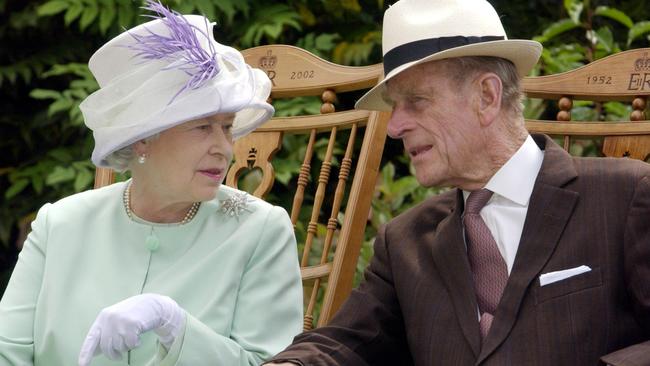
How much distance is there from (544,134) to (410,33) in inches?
15.2

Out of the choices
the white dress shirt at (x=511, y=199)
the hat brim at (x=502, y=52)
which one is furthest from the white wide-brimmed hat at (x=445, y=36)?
the white dress shirt at (x=511, y=199)

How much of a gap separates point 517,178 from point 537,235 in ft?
0.51

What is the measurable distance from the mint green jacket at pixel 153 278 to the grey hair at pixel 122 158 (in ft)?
0.32

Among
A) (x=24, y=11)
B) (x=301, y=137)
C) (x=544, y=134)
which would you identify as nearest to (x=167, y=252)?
(x=544, y=134)

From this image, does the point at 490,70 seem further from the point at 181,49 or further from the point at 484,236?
the point at 181,49

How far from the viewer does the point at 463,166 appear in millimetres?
3012

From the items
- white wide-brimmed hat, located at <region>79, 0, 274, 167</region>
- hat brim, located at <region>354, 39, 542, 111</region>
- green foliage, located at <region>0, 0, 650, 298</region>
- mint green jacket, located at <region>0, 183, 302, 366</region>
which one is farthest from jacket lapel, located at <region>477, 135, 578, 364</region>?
green foliage, located at <region>0, 0, 650, 298</region>

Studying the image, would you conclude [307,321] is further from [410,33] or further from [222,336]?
[410,33]

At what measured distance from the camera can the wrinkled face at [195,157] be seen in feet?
10.5

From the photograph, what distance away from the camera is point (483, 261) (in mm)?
2967

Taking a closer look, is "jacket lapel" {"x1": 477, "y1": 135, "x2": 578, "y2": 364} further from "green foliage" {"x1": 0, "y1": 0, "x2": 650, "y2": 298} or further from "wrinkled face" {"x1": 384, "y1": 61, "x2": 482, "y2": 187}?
"green foliage" {"x1": 0, "y1": 0, "x2": 650, "y2": 298}

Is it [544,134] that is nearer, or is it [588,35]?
[544,134]

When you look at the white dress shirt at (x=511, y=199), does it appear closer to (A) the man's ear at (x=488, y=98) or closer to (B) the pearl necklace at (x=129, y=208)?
(A) the man's ear at (x=488, y=98)

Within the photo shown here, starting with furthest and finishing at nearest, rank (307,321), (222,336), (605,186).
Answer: (307,321) → (222,336) → (605,186)
